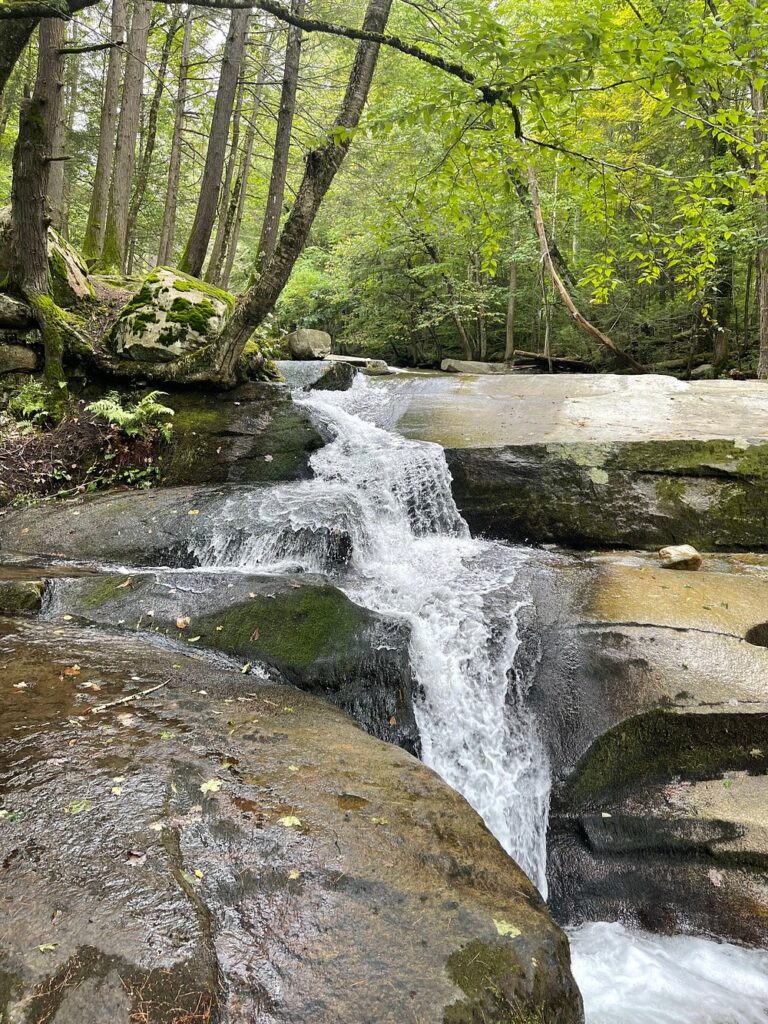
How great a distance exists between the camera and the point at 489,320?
760 inches

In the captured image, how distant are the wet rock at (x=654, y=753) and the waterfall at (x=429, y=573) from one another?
9.4 inches

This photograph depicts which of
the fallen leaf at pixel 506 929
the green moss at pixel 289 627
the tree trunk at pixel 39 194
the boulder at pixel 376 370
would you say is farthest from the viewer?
the boulder at pixel 376 370

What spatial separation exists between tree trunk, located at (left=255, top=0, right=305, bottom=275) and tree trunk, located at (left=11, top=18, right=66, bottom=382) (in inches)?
123

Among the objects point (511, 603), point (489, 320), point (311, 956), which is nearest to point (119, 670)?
point (311, 956)

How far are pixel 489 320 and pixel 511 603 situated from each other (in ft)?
53.0

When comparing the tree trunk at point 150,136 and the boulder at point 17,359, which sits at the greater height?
the tree trunk at point 150,136

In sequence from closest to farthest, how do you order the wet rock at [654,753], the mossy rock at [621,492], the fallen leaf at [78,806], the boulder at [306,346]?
the fallen leaf at [78,806] < the wet rock at [654,753] < the mossy rock at [621,492] < the boulder at [306,346]

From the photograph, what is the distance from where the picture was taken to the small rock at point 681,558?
19.4 ft

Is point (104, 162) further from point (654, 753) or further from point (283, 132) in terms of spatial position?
point (654, 753)

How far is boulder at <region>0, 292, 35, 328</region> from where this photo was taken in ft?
25.7

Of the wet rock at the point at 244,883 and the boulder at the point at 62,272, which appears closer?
the wet rock at the point at 244,883

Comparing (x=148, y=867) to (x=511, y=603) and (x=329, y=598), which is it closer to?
(x=329, y=598)

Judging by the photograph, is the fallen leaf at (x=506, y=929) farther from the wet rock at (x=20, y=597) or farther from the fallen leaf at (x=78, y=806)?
the wet rock at (x=20, y=597)

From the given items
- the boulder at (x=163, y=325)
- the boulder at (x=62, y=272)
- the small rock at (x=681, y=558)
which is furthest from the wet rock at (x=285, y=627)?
the boulder at (x=62, y=272)
